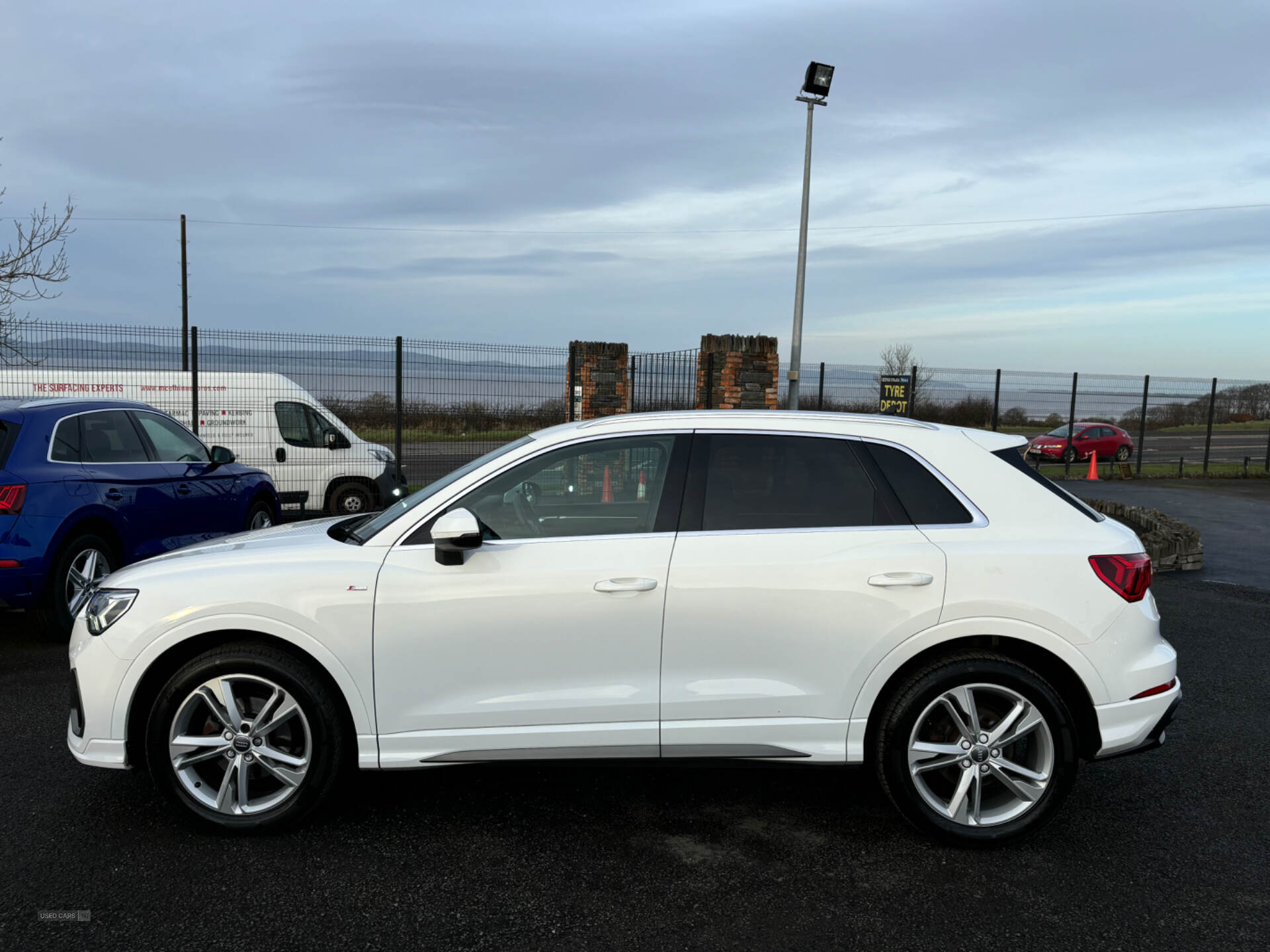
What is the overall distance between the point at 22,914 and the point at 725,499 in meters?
2.81

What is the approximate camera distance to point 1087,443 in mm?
29906

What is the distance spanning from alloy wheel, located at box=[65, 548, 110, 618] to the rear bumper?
6.06 m

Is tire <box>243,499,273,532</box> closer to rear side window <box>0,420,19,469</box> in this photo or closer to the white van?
rear side window <box>0,420,19,469</box>

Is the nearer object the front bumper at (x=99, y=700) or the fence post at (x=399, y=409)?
the front bumper at (x=99, y=700)

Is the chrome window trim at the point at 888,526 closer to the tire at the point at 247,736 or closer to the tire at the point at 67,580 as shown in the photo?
the tire at the point at 247,736

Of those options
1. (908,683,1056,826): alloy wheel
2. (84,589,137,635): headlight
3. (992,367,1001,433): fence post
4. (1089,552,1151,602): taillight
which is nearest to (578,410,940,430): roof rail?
(1089,552,1151,602): taillight

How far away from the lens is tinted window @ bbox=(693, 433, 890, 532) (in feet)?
12.0

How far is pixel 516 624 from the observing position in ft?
11.4

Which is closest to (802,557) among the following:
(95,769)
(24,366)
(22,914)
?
(22,914)

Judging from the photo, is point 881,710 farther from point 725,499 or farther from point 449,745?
point 449,745

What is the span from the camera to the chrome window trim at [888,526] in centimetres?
363

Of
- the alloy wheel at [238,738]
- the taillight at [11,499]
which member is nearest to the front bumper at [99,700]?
the alloy wheel at [238,738]

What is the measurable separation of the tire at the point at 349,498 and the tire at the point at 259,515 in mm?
4232

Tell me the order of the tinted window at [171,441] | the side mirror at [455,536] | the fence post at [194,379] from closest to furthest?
the side mirror at [455,536] < the tinted window at [171,441] < the fence post at [194,379]
